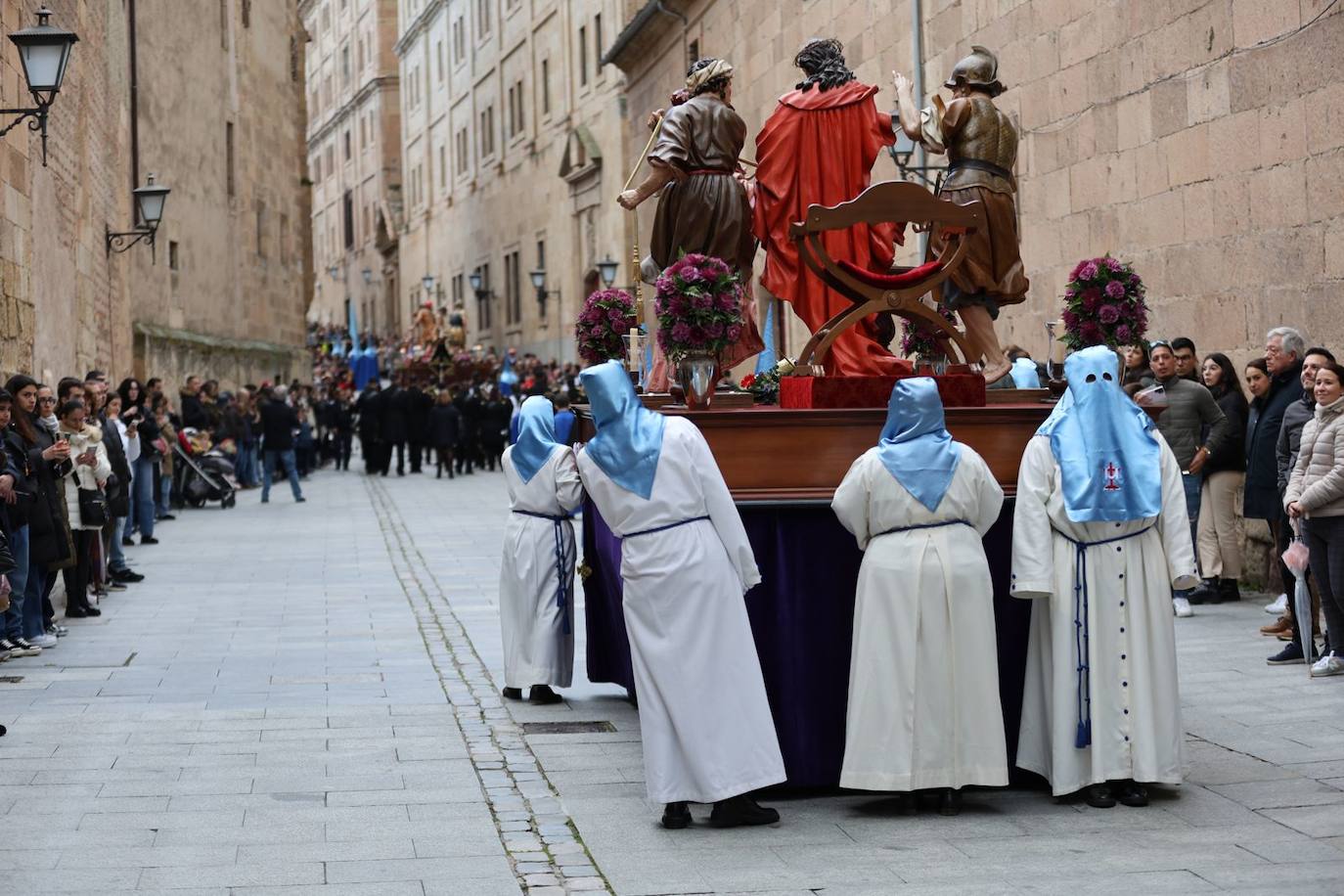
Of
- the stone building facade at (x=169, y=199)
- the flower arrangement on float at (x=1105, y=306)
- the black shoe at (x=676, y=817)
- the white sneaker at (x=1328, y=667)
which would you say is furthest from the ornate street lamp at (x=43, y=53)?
the white sneaker at (x=1328, y=667)

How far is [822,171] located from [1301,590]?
11.3 ft

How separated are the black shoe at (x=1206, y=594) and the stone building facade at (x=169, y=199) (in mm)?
9437

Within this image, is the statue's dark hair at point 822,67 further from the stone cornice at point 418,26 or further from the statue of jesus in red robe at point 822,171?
the stone cornice at point 418,26

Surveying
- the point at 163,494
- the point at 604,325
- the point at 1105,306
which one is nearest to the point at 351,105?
the point at 163,494

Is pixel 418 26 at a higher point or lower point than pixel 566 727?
higher

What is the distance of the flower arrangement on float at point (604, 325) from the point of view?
955cm

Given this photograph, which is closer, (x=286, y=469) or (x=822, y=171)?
(x=822, y=171)

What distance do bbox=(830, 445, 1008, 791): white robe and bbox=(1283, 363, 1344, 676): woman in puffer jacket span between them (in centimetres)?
326

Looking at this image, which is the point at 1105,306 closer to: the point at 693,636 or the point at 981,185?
the point at 981,185

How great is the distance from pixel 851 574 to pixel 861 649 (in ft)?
1.88

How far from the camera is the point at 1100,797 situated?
6996 mm

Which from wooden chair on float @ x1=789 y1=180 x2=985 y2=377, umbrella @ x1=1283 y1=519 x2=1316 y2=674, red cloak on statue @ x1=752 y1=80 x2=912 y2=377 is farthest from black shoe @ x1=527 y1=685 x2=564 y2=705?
umbrella @ x1=1283 y1=519 x2=1316 y2=674

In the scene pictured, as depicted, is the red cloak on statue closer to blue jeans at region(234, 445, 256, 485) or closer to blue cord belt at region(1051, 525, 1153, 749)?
blue cord belt at region(1051, 525, 1153, 749)

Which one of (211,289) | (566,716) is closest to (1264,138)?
(566,716)
